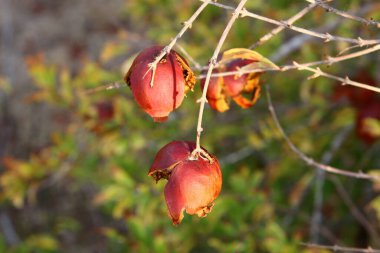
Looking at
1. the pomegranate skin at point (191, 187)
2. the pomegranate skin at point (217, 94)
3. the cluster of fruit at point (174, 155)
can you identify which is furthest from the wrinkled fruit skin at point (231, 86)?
the pomegranate skin at point (191, 187)

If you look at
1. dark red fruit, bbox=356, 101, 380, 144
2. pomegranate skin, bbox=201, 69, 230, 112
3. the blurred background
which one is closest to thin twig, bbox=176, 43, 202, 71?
pomegranate skin, bbox=201, 69, 230, 112

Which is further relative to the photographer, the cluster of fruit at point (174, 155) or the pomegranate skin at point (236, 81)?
the pomegranate skin at point (236, 81)

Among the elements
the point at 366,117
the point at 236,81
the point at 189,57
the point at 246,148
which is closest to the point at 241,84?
the point at 236,81

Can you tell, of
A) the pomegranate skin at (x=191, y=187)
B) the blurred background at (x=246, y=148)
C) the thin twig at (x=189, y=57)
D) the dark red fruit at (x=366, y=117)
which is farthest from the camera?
the blurred background at (x=246, y=148)

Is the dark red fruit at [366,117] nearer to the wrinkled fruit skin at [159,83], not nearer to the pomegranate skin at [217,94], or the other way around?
the pomegranate skin at [217,94]

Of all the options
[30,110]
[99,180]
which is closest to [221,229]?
[99,180]

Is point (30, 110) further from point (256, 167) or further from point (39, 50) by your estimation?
point (256, 167)
